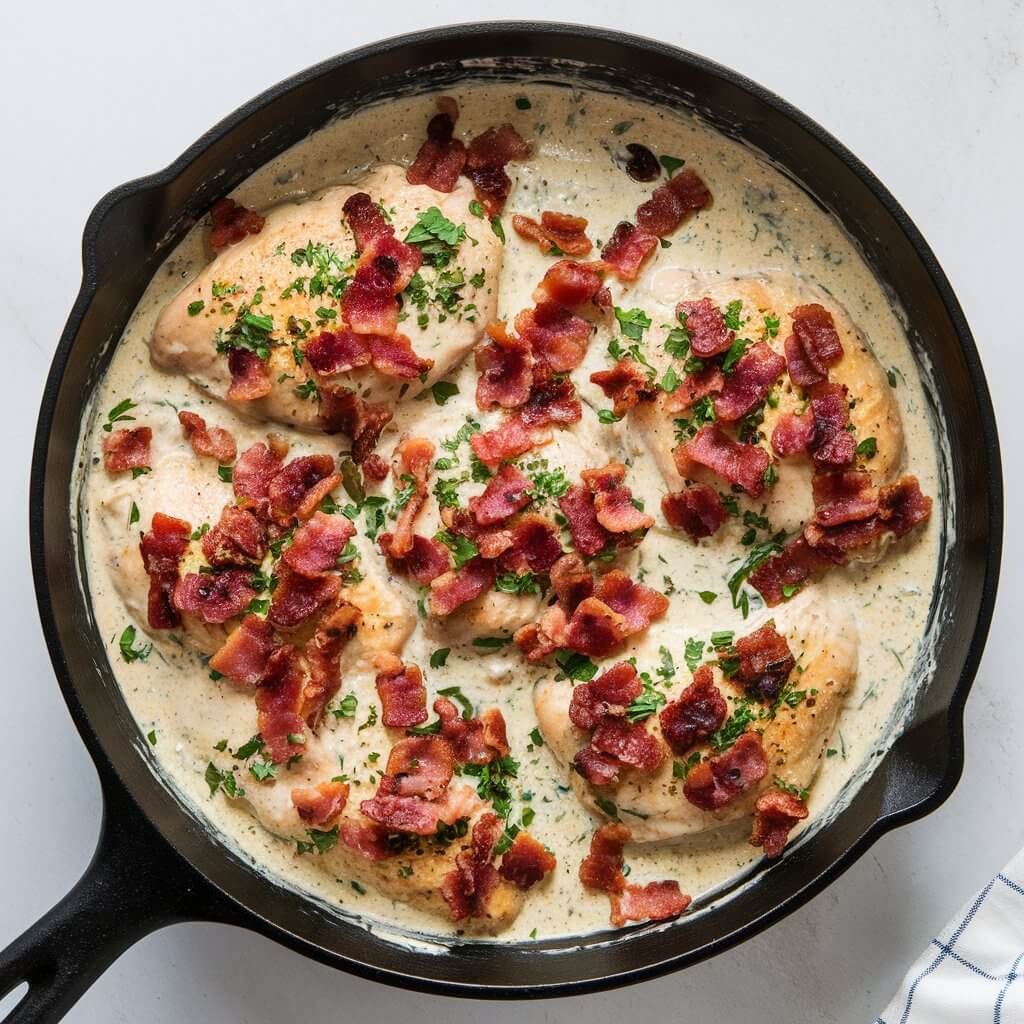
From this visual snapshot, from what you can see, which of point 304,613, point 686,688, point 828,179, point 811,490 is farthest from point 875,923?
point 828,179

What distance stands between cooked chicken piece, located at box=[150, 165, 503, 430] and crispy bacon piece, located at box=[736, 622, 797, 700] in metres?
1.28

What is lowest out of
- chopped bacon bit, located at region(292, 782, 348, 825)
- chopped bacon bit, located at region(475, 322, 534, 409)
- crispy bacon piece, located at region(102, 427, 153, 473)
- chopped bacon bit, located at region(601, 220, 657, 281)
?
chopped bacon bit, located at region(292, 782, 348, 825)

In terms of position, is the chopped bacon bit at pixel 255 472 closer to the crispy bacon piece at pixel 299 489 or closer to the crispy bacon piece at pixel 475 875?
the crispy bacon piece at pixel 299 489

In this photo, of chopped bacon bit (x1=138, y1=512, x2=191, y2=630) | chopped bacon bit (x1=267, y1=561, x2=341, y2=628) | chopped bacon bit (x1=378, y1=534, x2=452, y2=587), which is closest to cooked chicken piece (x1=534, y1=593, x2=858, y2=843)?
chopped bacon bit (x1=378, y1=534, x2=452, y2=587)

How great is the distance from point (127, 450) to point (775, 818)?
2.37m

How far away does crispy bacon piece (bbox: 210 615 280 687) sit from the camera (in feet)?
12.5

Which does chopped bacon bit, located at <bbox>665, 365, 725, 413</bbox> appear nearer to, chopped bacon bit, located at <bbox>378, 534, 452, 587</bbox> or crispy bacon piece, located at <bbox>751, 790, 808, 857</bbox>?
chopped bacon bit, located at <bbox>378, 534, 452, 587</bbox>

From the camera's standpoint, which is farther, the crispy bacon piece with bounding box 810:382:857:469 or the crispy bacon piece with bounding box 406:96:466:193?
the crispy bacon piece with bounding box 406:96:466:193

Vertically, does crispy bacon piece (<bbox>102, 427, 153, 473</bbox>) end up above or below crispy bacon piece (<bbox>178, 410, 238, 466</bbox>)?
below

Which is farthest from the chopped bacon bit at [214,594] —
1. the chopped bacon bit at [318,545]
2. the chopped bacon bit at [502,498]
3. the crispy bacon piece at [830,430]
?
the crispy bacon piece at [830,430]

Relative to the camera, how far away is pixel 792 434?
3.76 m

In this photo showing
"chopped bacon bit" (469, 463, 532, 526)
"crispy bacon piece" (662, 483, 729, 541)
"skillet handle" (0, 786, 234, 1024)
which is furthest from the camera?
Answer: "crispy bacon piece" (662, 483, 729, 541)

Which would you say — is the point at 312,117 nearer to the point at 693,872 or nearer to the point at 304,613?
the point at 304,613

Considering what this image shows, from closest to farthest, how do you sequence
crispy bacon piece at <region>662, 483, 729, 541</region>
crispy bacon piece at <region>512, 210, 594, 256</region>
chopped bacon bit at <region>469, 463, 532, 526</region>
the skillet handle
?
the skillet handle, chopped bacon bit at <region>469, 463, 532, 526</region>, crispy bacon piece at <region>662, 483, 729, 541</region>, crispy bacon piece at <region>512, 210, 594, 256</region>
